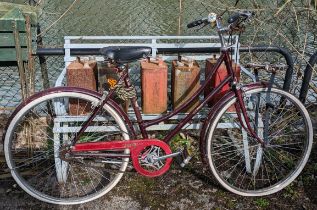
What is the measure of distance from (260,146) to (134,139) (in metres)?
1.02

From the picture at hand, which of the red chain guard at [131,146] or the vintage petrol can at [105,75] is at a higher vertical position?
the vintage petrol can at [105,75]

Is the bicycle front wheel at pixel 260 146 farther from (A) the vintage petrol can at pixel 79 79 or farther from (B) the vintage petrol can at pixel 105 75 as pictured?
(A) the vintage petrol can at pixel 79 79

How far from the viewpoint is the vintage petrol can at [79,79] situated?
3.03 m

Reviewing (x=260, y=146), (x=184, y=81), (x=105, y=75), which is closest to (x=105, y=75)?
(x=105, y=75)

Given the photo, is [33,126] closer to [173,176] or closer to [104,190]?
[104,190]

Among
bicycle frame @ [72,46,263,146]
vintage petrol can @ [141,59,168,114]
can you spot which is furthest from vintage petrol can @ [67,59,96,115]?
vintage petrol can @ [141,59,168,114]

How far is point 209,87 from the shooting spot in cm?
330

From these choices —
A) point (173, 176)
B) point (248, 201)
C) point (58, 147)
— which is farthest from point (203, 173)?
point (58, 147)

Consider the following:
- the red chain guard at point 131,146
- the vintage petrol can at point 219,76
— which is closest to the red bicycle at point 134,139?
the red chain guard at point 131,146

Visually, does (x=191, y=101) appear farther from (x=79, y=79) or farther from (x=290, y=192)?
(x=290, y=192)

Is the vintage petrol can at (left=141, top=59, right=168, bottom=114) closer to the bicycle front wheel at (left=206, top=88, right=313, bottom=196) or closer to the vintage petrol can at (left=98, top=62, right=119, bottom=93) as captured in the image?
the vintage petrol can at (left=98, top=62, right=119, bottom=93)

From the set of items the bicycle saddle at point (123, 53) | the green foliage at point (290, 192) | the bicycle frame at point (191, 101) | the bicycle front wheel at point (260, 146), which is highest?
the bicycle saddle at point (123, 53)

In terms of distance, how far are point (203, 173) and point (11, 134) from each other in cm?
166

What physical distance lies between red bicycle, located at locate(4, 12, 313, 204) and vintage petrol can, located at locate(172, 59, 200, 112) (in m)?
0.13
